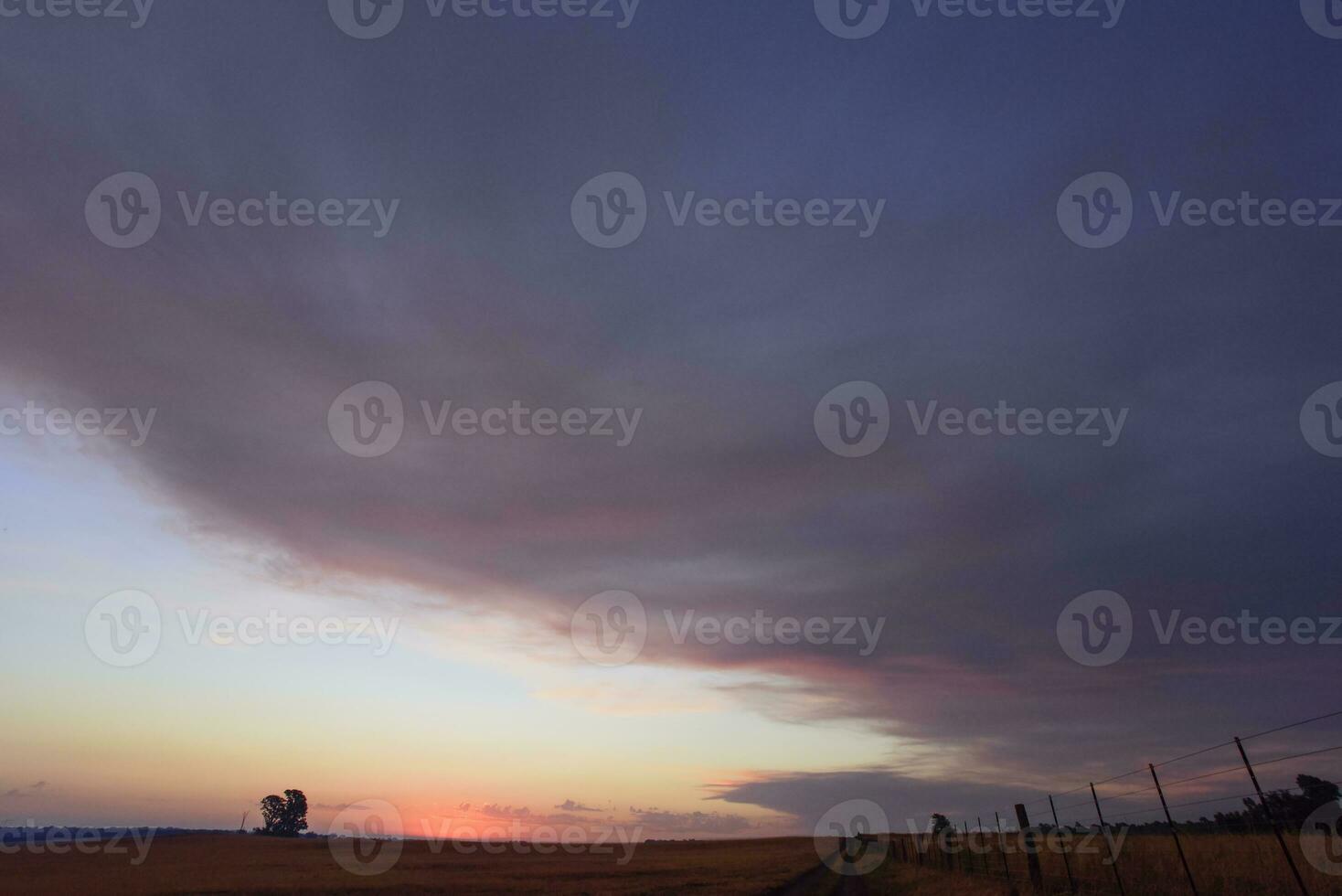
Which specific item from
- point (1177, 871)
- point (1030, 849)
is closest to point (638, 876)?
point (1030, 849)

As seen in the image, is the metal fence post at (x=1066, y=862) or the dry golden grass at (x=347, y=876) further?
the dry golden grass at (x=347, y=876)

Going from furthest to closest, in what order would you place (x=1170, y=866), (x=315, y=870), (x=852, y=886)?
1. (x=315, y=870)
2. (x=852, y=886)
3. (x=1170, y=866)

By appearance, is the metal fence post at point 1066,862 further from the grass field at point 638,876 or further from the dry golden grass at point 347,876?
the dry golden grass at point 347,876

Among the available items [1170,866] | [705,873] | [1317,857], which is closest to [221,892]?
[705,873]

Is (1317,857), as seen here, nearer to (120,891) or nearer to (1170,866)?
(1170,866)

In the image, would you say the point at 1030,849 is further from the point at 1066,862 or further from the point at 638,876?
the point at 638,876

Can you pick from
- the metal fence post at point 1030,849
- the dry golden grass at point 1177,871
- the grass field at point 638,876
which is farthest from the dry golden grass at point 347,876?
the metal fence post at point 1030,849

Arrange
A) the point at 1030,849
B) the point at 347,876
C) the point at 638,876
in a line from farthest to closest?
the point at 347,876
the point at 638,876
the point at 1030,849

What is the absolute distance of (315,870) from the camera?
234ft

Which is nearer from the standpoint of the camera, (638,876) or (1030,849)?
(1030,849)

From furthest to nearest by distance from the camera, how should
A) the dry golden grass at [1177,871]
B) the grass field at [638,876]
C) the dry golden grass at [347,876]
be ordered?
the dry golden grass at [347,876]
the grass field at [638,876]
the dry golden grass at [1177,871]

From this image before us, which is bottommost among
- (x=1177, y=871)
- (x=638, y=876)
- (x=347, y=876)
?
(x=347, y=876)

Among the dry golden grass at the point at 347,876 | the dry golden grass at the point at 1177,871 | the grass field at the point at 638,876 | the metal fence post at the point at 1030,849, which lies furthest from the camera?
the dry golden grass at the point at 347,876

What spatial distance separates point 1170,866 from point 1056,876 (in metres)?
5.18
